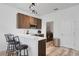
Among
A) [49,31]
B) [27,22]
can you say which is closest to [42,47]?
[49,31]

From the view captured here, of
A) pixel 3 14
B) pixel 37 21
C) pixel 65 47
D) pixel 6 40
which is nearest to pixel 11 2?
pixel 3 14

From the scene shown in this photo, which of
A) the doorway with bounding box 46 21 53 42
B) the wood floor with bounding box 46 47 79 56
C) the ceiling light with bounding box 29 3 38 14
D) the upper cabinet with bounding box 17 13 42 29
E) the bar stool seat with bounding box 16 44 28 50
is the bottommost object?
the wood floor with bounding box 46 47 79 56

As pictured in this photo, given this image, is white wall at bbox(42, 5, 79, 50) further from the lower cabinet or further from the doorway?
the lower cabinet

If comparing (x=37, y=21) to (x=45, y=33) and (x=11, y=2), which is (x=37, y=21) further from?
(x=11, y=2)

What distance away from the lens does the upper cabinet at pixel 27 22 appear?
5.63 ft

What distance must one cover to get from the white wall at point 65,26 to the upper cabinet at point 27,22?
17cm

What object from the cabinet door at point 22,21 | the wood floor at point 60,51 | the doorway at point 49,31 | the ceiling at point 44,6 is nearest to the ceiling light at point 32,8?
the ceiling at point 44,6

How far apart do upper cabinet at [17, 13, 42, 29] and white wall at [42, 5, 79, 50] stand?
0.57 ft

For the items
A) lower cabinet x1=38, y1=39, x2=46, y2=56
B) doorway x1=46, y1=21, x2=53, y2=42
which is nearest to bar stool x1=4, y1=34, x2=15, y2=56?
lower cabinet x1=38, y1=39, x2=46, y2=56

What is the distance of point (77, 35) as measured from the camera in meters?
1.70

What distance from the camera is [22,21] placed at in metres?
1.75

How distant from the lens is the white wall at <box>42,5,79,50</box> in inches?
68.2

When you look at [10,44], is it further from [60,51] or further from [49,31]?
[60,51]

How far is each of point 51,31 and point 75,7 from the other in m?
0.65
